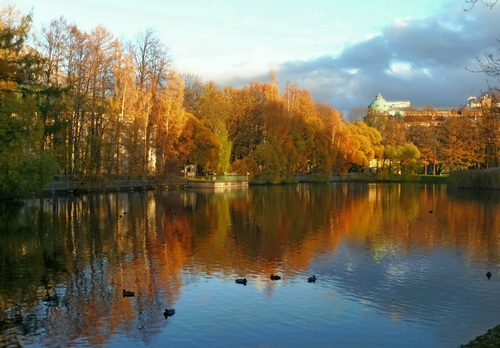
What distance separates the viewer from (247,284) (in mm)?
16062

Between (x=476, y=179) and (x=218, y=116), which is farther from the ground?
(x=218, y=116)

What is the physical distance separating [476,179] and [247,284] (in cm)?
5976

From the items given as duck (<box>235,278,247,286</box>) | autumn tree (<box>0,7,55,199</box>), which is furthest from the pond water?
autumn tree (<box>0,7,55,199</box>)

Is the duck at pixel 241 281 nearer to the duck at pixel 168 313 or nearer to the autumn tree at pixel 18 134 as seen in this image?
the duck at pixel 168 313

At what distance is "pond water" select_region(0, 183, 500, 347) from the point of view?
465 inches

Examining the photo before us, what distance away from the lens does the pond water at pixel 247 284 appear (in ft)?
38.7

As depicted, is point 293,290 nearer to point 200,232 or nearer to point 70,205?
point 200,232

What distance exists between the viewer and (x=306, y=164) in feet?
296

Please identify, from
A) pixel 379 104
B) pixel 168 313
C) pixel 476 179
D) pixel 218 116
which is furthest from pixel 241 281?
pixel 379 104

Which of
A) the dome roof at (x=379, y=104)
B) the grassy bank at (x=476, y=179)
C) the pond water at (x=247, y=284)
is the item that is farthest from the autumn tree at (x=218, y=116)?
the dome roof at (x=379, y=104)

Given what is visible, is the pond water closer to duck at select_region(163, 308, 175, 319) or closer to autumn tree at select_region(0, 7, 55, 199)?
duck at select_region(163, 308, 175, 319)

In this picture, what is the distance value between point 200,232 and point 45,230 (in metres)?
7.20

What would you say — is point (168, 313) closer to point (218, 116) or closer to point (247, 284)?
point (247, 284)

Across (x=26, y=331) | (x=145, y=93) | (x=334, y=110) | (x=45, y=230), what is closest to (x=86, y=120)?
(x=145, y=93)
